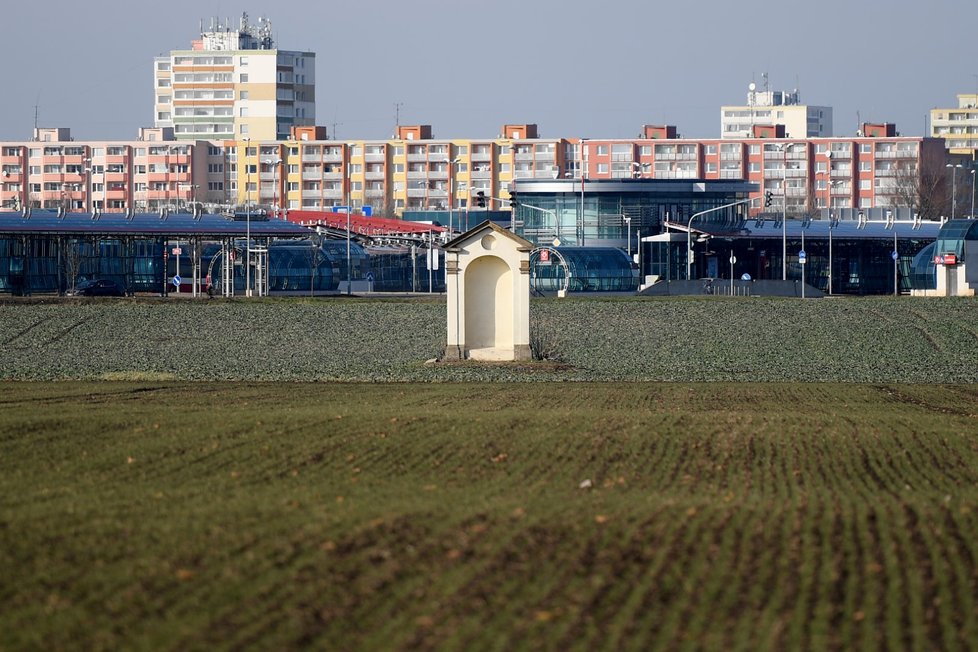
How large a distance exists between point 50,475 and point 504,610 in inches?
343

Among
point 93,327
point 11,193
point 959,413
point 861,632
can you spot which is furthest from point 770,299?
point 11,193

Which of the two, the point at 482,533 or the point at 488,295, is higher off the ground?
the point at 488,295

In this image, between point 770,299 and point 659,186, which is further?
point 659,186

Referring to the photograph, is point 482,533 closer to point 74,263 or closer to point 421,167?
point 74,263

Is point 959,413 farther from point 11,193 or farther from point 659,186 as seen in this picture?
point 11,193

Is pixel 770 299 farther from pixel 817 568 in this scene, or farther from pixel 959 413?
pixel 817 568

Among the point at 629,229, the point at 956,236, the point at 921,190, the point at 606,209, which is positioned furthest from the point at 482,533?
the point at 921,190

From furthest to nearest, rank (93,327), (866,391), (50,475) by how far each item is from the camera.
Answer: (93,327) → (866,391) → (50,475)

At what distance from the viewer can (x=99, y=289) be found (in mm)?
85375

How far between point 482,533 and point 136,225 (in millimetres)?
78387

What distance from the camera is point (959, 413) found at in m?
30.1

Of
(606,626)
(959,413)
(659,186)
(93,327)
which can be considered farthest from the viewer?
(659,186)

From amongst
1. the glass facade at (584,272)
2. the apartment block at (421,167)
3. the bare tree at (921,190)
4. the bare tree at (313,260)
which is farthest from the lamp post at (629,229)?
the bare tree at (921,190)

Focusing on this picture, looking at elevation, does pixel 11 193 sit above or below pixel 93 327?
above
